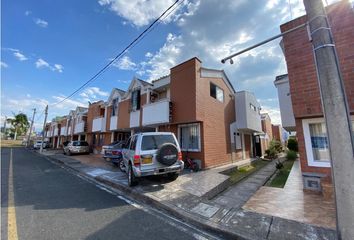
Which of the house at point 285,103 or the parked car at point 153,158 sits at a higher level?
Answer: the house at point 285,103

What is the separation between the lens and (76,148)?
72.8 ft

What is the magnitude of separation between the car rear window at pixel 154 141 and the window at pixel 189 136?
14.8ft

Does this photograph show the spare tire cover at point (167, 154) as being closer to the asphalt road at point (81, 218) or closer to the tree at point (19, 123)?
the asphalt road at point (81, 218)

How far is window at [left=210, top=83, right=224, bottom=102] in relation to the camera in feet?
46.6

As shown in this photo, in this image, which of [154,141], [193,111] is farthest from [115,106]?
[154,141]

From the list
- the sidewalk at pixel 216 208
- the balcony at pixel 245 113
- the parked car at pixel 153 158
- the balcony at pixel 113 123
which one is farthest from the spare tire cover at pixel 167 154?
the balcony at pixel 113 123

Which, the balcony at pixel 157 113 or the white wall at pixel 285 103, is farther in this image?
the balcony at pixel 157 113

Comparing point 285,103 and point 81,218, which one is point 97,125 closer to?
point 81,218

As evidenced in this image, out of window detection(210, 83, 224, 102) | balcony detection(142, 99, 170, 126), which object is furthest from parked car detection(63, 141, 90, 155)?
window detection(210, 83, 224, 102)

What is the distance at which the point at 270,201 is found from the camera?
5.72m

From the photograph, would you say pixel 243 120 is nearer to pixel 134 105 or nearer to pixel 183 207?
pixel 134 105

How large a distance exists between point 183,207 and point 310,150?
206 inches

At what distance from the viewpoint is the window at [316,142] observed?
6.49 meters

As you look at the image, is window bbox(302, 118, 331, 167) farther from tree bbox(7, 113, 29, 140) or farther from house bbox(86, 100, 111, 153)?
tree bbox(7, 113, 29, 140)
